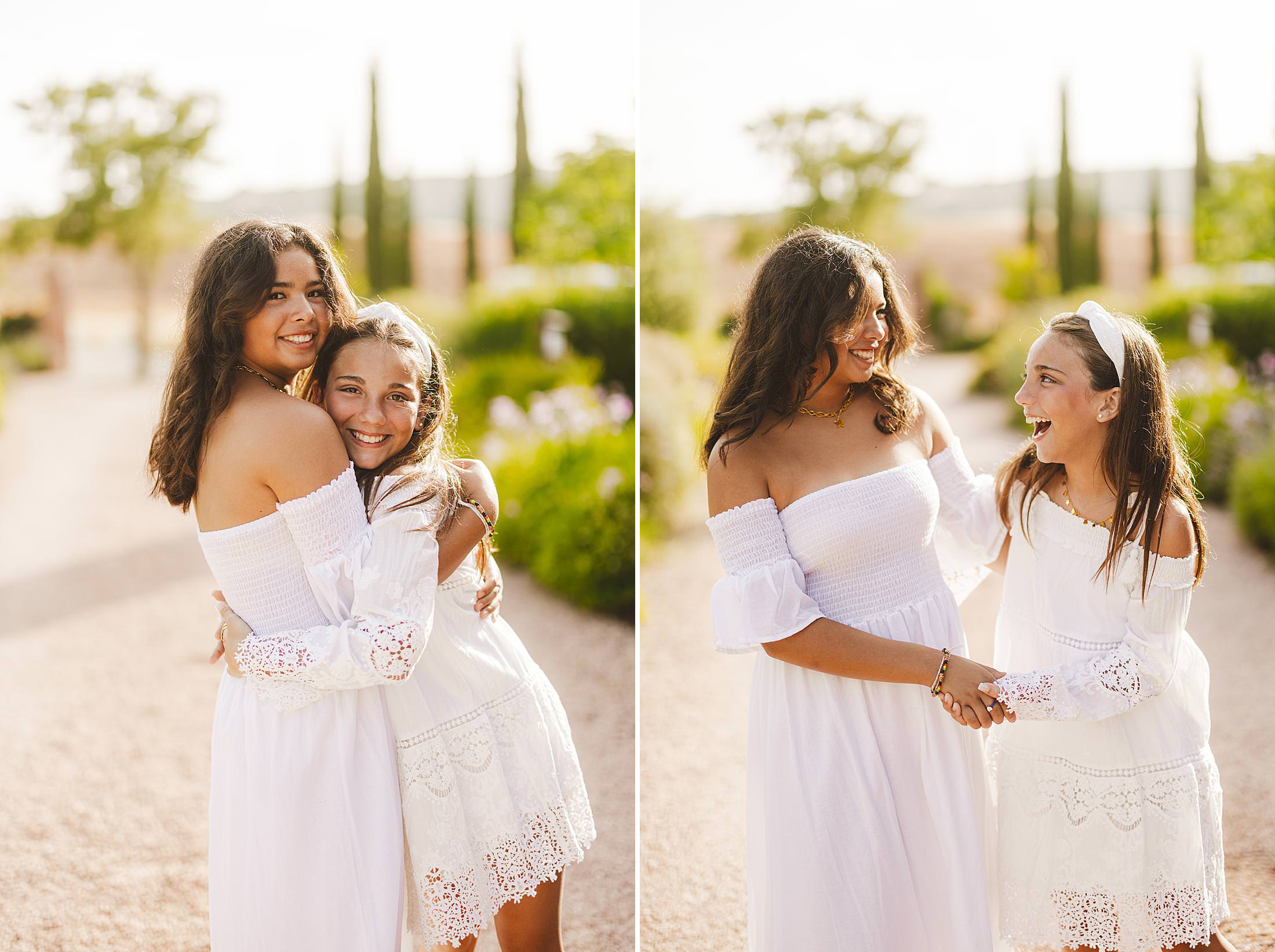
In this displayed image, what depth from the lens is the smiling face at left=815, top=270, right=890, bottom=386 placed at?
2316 mm

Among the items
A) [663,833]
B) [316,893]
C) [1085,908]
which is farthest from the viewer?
[663,833]

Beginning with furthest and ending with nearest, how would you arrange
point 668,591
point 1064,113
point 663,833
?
point 1064,113 → point 668,591 → point 663,833

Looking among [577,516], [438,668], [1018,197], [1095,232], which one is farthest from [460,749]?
[1018,197]

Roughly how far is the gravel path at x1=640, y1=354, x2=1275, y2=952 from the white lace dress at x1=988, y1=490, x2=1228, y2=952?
744mm

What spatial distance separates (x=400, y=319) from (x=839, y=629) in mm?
1202

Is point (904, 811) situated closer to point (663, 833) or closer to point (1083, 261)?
point (663, 833)

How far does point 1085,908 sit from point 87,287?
70.5 ft

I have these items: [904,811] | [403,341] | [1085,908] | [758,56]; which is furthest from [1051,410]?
[758,56]

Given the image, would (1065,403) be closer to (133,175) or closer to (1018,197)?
(133,175)

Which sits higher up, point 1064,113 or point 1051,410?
point 1064,113

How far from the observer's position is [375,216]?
66.6 feet

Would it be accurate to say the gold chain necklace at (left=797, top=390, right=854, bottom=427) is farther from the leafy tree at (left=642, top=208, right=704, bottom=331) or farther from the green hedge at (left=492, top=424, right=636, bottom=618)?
the leafy tree at (left=642, top=208, right=704, bottom=331)

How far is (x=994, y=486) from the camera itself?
104 inches

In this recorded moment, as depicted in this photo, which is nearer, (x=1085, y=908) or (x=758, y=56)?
(x=1085, y=908)
